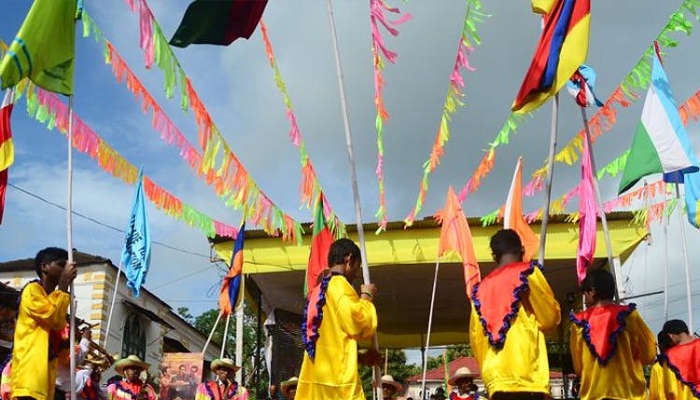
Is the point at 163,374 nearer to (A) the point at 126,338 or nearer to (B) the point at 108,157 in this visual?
(B) the point at 108,157

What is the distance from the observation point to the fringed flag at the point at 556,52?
19.5 ft

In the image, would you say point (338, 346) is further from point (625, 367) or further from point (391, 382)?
point (391, 382)

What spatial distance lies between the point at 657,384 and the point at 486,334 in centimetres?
290

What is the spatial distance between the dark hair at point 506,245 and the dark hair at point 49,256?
3.33 metres

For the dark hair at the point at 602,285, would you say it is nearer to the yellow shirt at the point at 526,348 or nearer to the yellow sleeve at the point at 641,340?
the yellow sleeve at the point at 641,340

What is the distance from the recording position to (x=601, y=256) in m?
12.2

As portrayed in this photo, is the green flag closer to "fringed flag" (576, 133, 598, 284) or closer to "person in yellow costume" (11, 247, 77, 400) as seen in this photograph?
"person in yellow costume" (11, 247, 77, 400)

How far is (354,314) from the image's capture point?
4785 mm

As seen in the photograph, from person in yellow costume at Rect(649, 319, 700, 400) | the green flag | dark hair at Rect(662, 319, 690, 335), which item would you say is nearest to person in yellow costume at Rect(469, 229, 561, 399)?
person in yellow costume at Rect(649, 319, 700, 400)

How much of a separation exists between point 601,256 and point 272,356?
751 centimetres

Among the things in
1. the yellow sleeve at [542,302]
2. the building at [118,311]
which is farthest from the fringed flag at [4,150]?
the building at [118,311]

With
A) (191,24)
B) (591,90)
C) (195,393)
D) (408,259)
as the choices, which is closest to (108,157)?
(195,393)

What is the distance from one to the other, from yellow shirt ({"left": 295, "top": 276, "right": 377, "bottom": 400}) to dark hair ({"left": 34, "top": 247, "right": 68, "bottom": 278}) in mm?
2140

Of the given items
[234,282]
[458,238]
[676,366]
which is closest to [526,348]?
[676,366]
